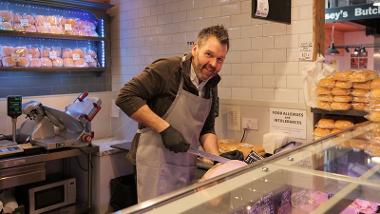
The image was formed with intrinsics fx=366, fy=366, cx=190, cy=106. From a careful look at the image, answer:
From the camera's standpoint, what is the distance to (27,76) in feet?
13.2

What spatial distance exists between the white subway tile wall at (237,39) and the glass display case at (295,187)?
4.78ft

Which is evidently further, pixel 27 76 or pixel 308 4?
pixel 27 76

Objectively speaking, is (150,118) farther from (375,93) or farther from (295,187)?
(375,93)

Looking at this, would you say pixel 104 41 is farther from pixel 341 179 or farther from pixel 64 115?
pixel 341 179

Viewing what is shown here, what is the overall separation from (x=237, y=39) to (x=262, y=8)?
0.84m

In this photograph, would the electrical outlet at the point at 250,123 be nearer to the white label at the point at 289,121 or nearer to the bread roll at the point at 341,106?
the white label at the point at 289,121

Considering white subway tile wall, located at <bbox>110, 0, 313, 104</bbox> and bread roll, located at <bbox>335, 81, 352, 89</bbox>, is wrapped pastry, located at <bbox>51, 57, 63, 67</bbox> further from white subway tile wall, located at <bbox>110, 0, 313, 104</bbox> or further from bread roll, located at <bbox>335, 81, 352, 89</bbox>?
bread roll, located at <bbox>335, 81, 352, 89</bbox>

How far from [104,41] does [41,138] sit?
5.58ft

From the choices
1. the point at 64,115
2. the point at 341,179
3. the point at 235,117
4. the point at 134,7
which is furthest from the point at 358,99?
the point at 134,7

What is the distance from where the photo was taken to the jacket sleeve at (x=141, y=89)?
6.89 ft

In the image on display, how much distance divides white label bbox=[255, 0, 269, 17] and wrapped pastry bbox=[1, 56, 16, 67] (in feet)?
8.54

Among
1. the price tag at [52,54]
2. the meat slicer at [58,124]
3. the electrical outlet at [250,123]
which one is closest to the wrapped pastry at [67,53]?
the price tag at [52,54]

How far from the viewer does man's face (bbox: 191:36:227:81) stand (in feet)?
6.63

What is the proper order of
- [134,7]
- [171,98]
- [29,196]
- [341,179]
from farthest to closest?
[134,7], [29,196], [171,98], [341,179]
